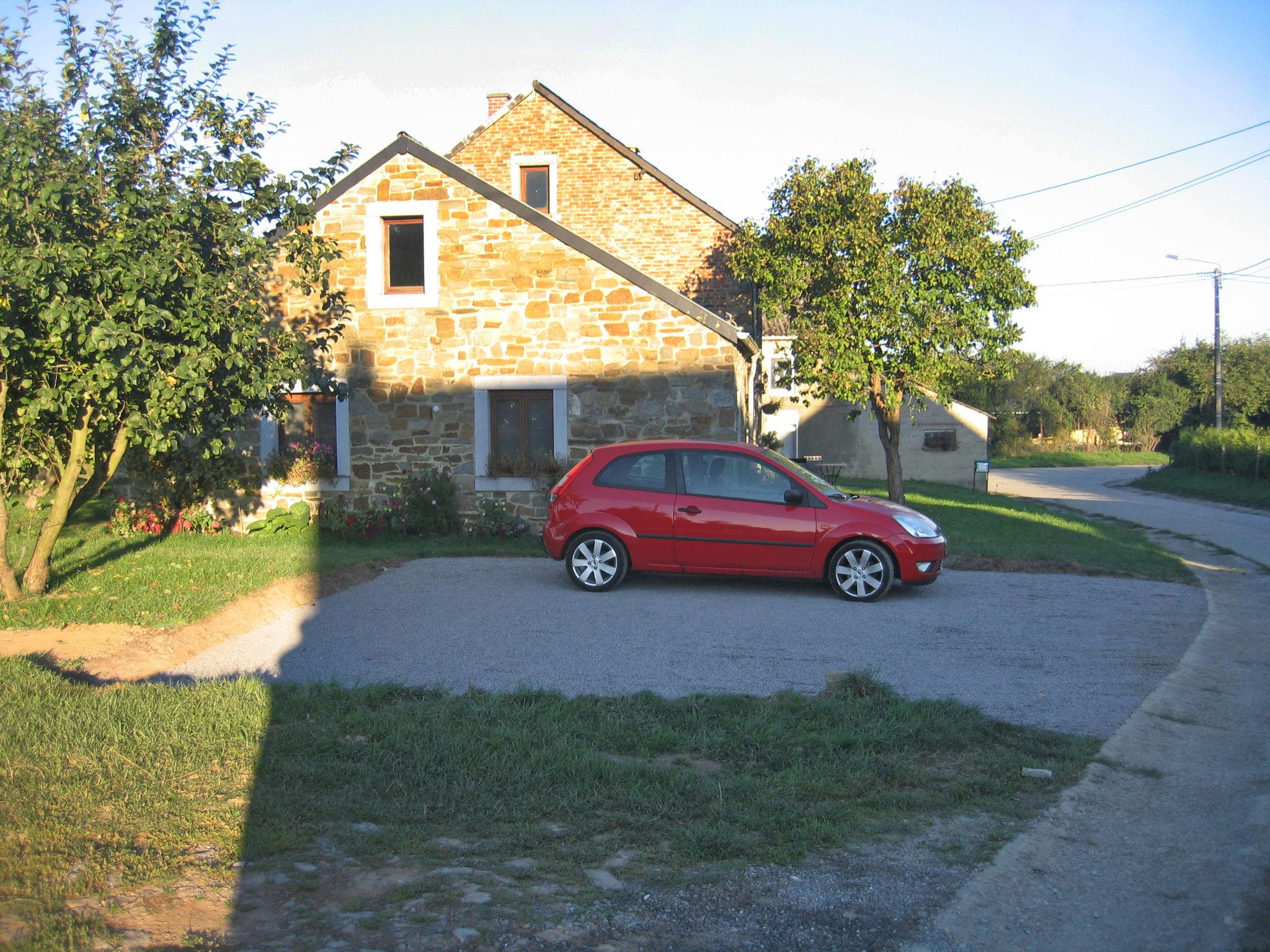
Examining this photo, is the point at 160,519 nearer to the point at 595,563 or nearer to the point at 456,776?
the point at 595,563

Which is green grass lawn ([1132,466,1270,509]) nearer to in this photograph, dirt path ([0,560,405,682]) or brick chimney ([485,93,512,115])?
brick chimney ([485,93,512,115])

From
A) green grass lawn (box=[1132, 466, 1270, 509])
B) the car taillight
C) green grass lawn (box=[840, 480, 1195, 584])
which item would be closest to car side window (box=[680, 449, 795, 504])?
the car taillight

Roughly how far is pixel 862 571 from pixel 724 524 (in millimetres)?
1390

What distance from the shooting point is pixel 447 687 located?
670cm

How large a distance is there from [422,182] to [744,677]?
386 inches

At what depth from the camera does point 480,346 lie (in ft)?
47.2

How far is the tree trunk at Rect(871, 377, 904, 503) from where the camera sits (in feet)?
60.8

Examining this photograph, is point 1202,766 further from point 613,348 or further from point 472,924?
point 613,348

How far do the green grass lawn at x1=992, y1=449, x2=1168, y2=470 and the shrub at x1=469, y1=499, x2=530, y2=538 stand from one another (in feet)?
132

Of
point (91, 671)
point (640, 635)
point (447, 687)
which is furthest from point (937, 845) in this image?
point (91, 671)

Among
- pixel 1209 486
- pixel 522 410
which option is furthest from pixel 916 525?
pixel 1209 486

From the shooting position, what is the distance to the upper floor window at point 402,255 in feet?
47.8

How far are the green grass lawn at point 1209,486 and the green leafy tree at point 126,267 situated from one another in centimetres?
2557

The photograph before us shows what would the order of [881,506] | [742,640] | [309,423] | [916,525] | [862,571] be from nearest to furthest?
[742,640]
[862,571]
[916,525]
[881,506]
[309,423]
